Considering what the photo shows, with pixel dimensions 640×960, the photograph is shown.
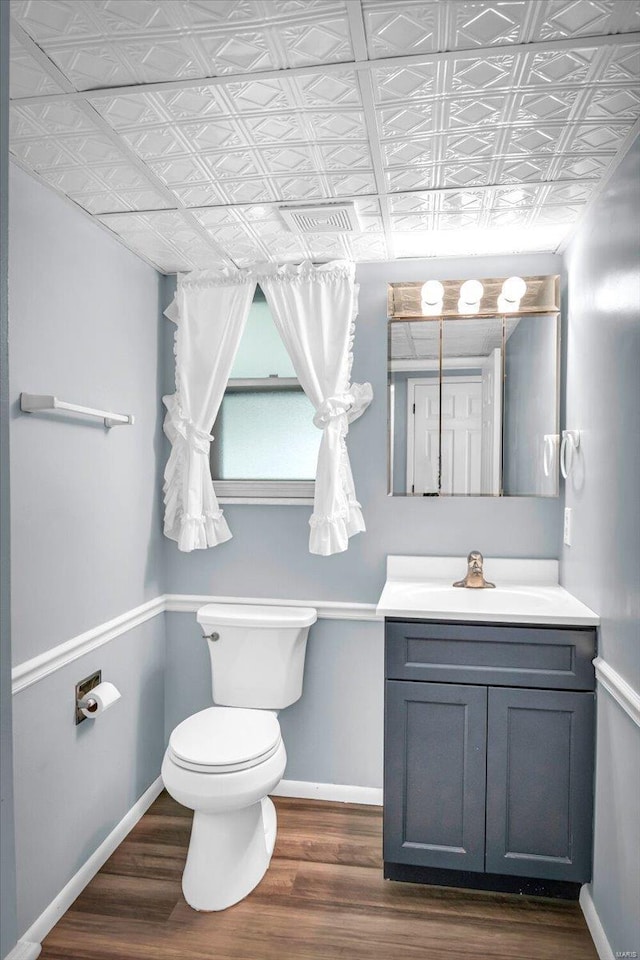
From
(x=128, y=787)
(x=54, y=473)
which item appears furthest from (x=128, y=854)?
(x=54, y=473)

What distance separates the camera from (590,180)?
1846 mm

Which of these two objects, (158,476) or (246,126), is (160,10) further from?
(158,476)

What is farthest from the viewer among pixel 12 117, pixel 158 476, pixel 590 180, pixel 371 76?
pixel 158 476

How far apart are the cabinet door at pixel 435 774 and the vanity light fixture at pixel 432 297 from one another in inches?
56.9

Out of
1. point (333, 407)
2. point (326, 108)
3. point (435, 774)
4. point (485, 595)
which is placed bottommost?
point (435, 774)

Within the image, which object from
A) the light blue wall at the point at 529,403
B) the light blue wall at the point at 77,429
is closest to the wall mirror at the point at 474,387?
the light blue wall at the point at 529,403

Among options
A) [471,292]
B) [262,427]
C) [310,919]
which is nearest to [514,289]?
[471,292]

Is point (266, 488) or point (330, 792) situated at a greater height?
point (266, 488)

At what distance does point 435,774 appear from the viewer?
2.07 meters

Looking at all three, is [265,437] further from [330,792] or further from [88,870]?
[88,870]

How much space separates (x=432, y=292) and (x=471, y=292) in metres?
0.15

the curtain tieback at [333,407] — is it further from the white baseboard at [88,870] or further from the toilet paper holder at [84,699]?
the white baseboard at [88,870]

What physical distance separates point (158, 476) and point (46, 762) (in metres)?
1.20

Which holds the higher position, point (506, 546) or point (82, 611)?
point (506, 546)
